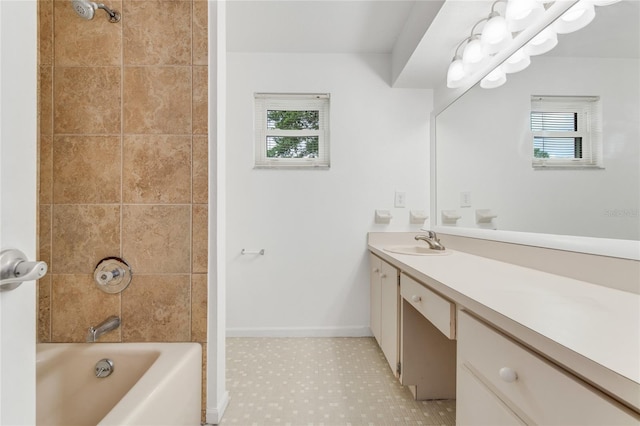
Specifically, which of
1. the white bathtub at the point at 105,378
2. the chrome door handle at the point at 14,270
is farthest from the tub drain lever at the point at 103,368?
the chrome door handle at the point at 14,270

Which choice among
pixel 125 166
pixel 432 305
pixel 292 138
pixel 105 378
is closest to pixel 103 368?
pixel 105 378

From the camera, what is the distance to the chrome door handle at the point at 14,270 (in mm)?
372

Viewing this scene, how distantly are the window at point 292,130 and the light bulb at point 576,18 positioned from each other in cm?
151

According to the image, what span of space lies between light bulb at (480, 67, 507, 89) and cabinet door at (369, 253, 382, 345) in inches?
47.2

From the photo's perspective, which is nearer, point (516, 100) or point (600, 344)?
point (600, 344)

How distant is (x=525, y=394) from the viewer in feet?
2.03

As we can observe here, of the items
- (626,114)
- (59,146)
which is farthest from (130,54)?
(626,114)

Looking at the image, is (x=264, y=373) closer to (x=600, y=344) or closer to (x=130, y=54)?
(x=600, y=344)

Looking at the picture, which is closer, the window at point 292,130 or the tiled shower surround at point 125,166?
the tiled shower surround at point 125,166

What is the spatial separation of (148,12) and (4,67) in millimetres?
1168

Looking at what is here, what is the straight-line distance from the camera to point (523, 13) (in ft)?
3.96

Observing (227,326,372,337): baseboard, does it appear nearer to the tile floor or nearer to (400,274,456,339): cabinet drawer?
the tile floor

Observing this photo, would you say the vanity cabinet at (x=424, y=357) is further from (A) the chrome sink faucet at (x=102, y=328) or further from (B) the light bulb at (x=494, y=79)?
(A) the chrome sink faucet at (x=102, y=328)

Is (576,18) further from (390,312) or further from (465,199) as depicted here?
(390,312)
